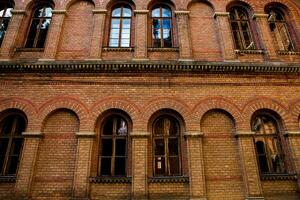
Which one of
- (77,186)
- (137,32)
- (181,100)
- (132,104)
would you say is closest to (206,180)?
(181,100)

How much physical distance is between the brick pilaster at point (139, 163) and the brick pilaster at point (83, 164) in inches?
50.3

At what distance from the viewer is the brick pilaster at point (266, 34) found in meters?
9.09

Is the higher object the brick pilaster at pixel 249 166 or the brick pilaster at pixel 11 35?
the brick pilaster at pixel 11 35

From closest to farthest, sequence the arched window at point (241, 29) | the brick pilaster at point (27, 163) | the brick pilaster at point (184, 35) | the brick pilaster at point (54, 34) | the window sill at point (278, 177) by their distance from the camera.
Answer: the brick pilaster at point (27, 163), the window sill at point (278, 177), the brick pilaster at point (54, 34), the brick pilaster at point (184, 35), the arched window at point (241, 29)

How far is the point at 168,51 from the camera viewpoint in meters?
9.07

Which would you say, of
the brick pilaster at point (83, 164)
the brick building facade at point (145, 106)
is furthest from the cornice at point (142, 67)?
the brick pilaster at point (83, 164)

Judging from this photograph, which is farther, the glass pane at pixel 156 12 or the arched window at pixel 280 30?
the glass pane at pixel 156 12

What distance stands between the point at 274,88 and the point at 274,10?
3984 mm

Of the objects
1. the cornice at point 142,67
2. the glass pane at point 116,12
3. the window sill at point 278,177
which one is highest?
the glass pane at point 116,12

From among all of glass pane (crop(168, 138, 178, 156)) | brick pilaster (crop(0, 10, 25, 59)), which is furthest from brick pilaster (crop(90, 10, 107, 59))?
glass pane (crop(168, 138, 178, 156))

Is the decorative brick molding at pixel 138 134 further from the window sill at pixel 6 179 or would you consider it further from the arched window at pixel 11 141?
the window sill at pixel 6 179

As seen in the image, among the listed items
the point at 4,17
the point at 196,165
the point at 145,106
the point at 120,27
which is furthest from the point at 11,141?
the point at 196,165

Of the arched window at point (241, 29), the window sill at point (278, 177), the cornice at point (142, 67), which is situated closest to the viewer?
the window sill at point (278, 177)

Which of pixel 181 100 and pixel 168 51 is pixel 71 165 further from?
pixel 168 51
